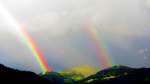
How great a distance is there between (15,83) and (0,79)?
10.7m

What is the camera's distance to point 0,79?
19225cm

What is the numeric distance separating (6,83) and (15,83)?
7939 millimetres

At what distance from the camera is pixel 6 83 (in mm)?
190500

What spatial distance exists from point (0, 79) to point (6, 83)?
5.34 meters

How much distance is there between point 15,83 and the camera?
197 metres
